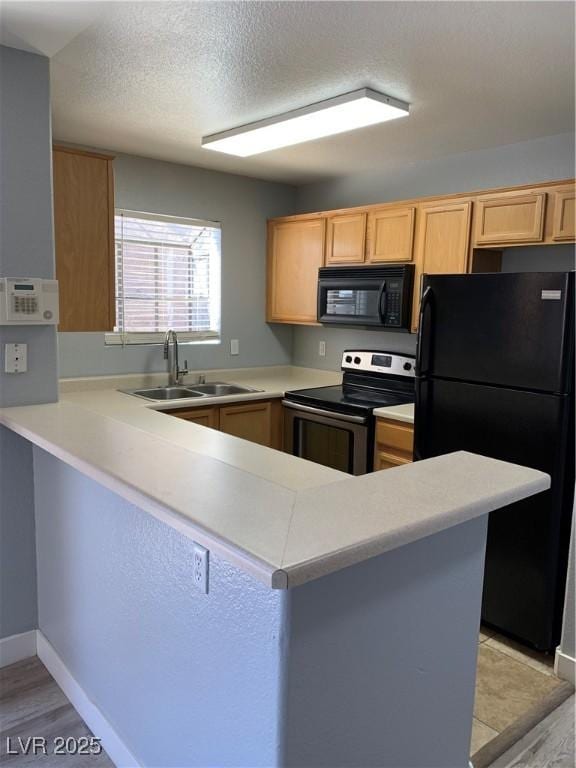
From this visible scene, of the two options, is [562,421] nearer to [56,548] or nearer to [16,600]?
[56,548]

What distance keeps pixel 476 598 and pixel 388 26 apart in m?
1.79

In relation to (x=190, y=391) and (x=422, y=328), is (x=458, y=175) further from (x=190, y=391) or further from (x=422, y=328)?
(x=190, y=391)

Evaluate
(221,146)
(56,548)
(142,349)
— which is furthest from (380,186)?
(56,548)

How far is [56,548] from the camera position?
2273 mm

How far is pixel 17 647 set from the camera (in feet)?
7.88

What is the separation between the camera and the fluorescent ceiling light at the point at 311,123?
2555 millimetres

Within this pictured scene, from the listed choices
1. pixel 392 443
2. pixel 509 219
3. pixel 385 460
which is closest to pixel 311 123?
pixel 509 219

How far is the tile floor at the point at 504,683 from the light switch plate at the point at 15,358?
7.11 feet

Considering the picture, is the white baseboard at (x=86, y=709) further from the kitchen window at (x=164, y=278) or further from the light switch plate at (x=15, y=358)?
the kitchen window at (x=164, y=278)

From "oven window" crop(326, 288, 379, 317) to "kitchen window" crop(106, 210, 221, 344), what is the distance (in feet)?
3.00


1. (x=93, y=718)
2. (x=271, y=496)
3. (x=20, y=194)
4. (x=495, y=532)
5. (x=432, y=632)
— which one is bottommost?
(x=93, y=718)

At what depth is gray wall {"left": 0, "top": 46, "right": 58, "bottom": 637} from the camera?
219cm

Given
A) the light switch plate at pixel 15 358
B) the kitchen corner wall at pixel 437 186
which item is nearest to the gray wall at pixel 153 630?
the light switch plate at pixel 15 358

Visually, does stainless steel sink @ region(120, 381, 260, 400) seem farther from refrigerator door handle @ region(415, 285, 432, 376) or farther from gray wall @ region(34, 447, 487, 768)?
gray wall @ region(34, 447, 487, 768)
